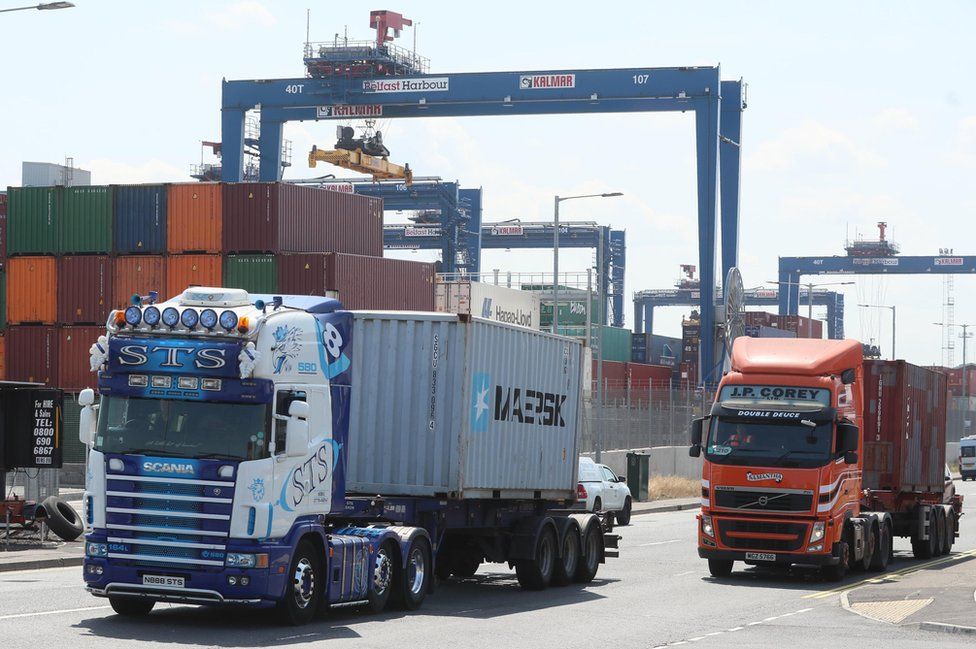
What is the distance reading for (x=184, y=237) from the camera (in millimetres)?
44719

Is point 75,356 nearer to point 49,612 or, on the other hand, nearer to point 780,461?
point 780,461

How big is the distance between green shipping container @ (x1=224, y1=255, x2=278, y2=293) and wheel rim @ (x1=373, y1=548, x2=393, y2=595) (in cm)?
2724

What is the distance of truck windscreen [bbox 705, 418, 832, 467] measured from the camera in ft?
72.6

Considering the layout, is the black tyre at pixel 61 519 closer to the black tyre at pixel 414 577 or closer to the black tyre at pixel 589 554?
the black tyre at pixel 589 554

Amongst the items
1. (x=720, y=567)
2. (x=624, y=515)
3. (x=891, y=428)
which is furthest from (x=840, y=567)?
(x=624, y=515)

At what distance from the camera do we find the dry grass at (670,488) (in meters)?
49.6

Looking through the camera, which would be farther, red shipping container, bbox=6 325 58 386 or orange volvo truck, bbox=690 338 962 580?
red shipping container, bbox=6 325 58 386

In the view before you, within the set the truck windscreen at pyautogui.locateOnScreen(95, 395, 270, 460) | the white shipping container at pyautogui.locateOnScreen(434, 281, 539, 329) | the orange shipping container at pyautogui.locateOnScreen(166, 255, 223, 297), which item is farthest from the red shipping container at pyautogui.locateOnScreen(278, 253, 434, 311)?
the truck windscreen at pyautogui.locateOnScreen(95, 395, 270, 460)

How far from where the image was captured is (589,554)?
21984 millimetres

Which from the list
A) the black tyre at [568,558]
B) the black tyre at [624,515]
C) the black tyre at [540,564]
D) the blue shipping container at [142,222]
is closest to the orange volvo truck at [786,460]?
the black tyre at [568,558]

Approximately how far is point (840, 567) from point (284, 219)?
24796 millimetres

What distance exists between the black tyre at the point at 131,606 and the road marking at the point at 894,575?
30.3 feet

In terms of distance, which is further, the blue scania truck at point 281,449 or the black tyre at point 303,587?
the black tyre at point 303,587

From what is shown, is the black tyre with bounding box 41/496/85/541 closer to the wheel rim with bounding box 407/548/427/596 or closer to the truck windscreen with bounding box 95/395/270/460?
the wheel rim with bounding box 407/548/427/596
